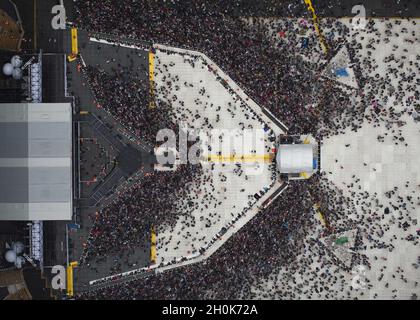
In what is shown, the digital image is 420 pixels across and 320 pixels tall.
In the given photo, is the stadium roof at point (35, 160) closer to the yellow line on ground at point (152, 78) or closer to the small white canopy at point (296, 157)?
the yellow line on ground at point (152, 78)

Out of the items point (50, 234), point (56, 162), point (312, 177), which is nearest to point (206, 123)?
point (312, 177)

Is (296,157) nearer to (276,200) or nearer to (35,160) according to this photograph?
(276,200)

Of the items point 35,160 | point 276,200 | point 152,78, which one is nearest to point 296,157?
point 276,200

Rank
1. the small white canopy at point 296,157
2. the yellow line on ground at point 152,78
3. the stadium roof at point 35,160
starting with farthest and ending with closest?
the yellow line on ground at point 152,78 < the small white canopy at point 296,157 < the stadium roof at point 35,160

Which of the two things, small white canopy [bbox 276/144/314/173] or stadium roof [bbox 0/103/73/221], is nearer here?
stadium roof [bbox 0/103/73/221]

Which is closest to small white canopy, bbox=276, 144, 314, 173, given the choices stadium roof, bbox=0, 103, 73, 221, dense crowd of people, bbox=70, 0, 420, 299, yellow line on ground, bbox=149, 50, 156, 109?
dense crowd of people, bbox=70, 0, 420, 299

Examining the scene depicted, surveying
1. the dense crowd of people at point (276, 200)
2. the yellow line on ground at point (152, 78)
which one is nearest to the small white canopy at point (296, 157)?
the dense crowd of people at point (276, 200)

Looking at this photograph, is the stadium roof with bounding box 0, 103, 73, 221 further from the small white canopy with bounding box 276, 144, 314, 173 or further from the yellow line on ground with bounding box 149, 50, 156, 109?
the small white canopy with bounding box 276, 144, 314, 173
